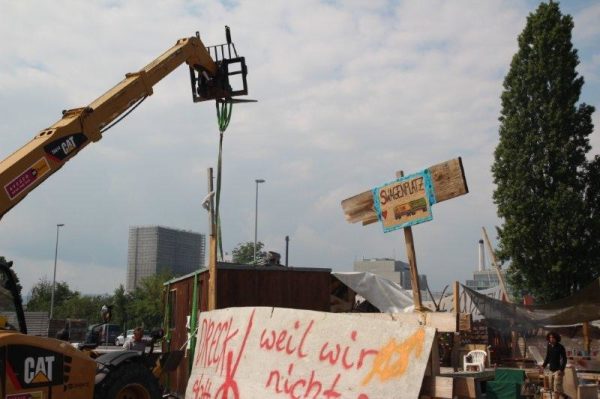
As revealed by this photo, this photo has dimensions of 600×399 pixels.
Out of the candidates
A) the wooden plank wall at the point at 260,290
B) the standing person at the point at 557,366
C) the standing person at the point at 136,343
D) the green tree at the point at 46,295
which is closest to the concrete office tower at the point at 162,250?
the green tree at the point at 46,295

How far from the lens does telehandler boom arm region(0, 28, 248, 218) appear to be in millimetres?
8781

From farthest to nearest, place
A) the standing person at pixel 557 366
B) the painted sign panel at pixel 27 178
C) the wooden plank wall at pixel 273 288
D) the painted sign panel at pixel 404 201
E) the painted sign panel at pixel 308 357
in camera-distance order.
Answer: the wooden plank wall at pixel 273 288
the standing person at pixel 557 366
the painted sign panel at pixel 27 178
the painted sign panel at pixel 404 201
the painted sign panel at pixel 308 357

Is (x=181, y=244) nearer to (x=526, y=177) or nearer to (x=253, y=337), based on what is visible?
(x=526, y=177)

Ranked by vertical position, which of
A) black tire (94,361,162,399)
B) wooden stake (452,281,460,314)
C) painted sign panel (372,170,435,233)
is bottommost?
black tire (94,361,162,399)

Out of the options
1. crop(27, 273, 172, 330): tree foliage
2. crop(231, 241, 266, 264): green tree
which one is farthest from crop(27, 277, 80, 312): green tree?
crop(231, 241, 266, 264): green tree

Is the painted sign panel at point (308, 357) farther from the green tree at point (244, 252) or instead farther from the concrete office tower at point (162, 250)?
the concrete office tower at point (162, 250)

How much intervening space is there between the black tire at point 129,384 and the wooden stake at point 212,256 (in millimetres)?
1776

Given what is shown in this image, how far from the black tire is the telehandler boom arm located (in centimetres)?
275

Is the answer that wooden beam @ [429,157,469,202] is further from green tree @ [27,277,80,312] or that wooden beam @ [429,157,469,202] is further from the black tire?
green tree @ [27,277,80,312]

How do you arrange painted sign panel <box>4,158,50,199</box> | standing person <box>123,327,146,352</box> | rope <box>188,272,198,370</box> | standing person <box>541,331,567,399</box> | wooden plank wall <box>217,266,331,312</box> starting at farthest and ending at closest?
wooden plank wall <box>217,266,331,312</box>, standing person <box>541,331,567,399</box>, standing person <box>123,327,146,352</box>, rope <box>188,272,198,370</box>, painted sign panel <box>4,158,50,199</box>

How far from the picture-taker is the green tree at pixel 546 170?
19.9 metres

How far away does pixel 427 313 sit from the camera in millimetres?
6137

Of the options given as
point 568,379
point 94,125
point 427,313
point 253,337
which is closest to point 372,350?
point 427,313

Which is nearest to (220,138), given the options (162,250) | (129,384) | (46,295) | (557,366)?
(129,384)
